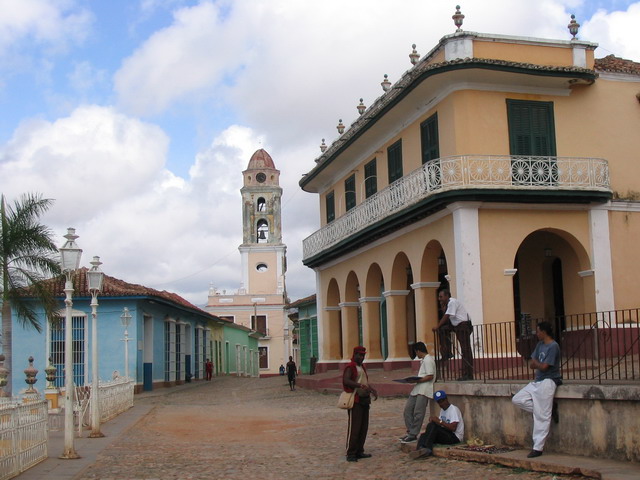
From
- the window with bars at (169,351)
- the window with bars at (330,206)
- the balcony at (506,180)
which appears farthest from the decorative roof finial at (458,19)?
the window with bars at (169,351)

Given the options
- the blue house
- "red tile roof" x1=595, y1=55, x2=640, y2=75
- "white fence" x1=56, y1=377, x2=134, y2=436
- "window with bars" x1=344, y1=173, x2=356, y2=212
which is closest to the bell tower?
the blue house

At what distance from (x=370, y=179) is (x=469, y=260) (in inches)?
293

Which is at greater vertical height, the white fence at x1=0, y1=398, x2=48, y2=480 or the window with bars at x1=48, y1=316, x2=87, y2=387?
the window with bars at x1=48, y1=316, x2=87, y2=387

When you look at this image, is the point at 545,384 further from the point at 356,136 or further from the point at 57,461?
the point at 356,136

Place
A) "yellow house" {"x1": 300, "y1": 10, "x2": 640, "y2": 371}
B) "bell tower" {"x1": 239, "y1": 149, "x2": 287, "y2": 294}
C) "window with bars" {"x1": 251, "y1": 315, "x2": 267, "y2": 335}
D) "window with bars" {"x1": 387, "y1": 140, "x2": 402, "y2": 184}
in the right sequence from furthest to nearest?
"window with bars" {"x1": 251, "y1": 315, "x2": 267, "y2": 335} < "bell tower" {"x1": 239, "y1": 149, "x2": 287, "y2": 294} < "window with bars" {"x1": 387, "y1": 140, "x2": 402, "y2": 184} < "yellow house" {"x1": 300, "y1": 10, "x2": 640, "y2": 371}

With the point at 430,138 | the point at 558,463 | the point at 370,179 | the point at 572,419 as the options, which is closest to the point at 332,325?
the point at 370,179

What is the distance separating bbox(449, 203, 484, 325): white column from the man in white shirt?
720cm

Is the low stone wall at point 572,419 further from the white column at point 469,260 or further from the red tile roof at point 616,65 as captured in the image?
the red tile roof at point 616,65

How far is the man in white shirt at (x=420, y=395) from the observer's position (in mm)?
11430

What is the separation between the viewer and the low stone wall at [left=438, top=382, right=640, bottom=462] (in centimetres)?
852

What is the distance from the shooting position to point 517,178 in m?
19.1

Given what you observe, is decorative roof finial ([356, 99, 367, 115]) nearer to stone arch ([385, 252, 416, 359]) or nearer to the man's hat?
stone arch ([385, 252, 416, 359])

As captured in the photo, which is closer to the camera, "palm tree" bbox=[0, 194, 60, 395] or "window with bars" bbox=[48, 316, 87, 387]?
"palm tree" bbox=[0, 194, 60, 395]

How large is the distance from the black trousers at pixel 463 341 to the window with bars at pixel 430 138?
843 centimetres
